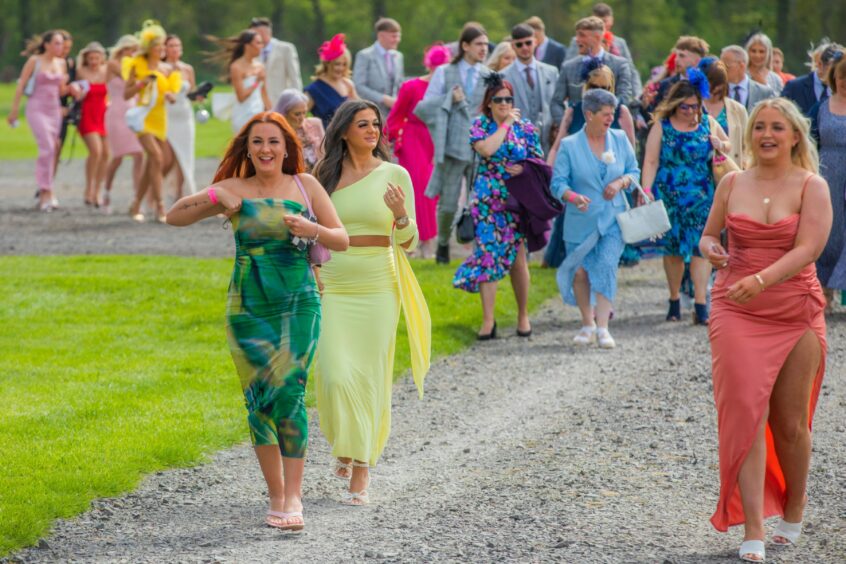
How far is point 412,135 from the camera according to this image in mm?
14211

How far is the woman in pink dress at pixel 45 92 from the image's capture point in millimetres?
19053

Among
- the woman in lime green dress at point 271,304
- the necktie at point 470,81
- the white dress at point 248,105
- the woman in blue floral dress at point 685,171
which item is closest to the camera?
the woman in lime green dress at point 271,304

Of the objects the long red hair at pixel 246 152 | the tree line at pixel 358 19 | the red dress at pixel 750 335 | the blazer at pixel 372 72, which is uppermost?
the tree line at pixel 358 19

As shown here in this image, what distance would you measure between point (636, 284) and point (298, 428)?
26.6ft

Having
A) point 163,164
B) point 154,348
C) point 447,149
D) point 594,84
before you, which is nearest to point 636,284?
point 447,149

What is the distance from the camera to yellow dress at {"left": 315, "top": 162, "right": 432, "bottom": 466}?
675cm

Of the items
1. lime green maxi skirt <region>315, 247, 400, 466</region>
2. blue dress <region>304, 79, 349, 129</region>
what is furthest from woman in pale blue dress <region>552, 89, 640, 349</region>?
lime green maxi skirt <region>315, 247, 400, 466</region>

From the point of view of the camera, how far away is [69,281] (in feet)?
43.4

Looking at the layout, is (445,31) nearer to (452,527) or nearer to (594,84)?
(594,84)

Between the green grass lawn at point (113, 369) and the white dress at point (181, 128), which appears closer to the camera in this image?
the green grass lawn at point (113, 369)

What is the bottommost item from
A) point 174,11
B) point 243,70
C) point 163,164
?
point 163,164

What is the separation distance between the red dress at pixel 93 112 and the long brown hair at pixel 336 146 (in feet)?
43.6

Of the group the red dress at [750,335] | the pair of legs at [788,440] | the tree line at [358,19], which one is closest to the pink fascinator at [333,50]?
the red dress at [750,335]

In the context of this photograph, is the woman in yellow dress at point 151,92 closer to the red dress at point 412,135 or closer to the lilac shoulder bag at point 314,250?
the red dress at point 412,135
